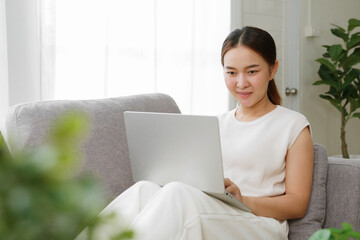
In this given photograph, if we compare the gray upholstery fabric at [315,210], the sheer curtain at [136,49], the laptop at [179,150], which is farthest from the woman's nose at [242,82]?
the sheer curtain at [136,49]

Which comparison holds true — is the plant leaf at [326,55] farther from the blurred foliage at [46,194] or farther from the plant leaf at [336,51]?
the blurred foliage at [46,194]

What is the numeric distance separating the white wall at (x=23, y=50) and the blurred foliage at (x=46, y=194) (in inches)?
88.2

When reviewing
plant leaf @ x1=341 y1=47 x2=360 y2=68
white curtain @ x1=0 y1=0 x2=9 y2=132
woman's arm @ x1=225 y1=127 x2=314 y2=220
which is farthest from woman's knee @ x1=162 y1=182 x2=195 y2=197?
plant leaf @ x1=341 y1=47 x2=360 y2=68

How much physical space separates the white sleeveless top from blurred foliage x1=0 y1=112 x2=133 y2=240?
4.84 ft

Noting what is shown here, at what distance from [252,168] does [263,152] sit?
0.07m

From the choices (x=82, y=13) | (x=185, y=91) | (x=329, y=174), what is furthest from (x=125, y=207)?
(x=185, y=91)

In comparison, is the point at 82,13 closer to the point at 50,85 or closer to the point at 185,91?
the point at 50,85

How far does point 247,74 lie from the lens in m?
1.69

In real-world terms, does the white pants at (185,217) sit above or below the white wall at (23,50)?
below

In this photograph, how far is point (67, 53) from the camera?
96.3 inches

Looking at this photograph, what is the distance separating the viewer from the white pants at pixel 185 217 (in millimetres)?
1104

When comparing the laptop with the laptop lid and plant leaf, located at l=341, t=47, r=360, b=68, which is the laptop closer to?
the laptop lid

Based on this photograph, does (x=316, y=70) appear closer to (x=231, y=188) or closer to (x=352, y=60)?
(x=352, y=60)

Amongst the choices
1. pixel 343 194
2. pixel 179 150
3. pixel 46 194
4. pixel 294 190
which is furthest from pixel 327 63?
pixel 46 194
